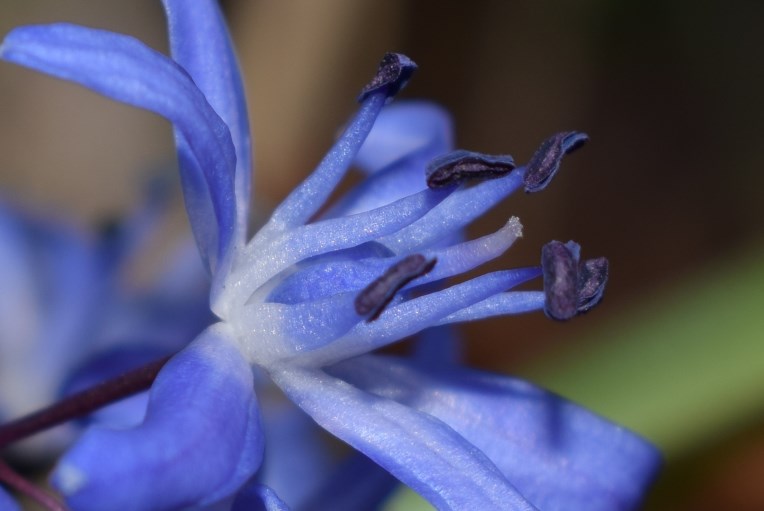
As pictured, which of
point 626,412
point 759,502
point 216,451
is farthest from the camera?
point 759,502

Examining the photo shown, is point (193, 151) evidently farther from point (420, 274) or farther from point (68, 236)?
point (68, 236)

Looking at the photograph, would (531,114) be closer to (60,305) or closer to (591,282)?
(60,305)

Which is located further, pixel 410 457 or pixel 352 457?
pixel 352 457

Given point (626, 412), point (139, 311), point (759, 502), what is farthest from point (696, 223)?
point (139, 311)

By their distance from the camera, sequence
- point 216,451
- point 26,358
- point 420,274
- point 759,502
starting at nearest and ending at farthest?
point 216,451 < point 420,274 < point 26,358 < point 759,502

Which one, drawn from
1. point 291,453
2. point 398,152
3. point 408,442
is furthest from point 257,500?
point 291,453

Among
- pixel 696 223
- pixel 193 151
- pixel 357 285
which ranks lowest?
pixel 696 223

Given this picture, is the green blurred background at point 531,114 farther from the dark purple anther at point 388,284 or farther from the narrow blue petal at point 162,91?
the dark purple anther at point 388,284
